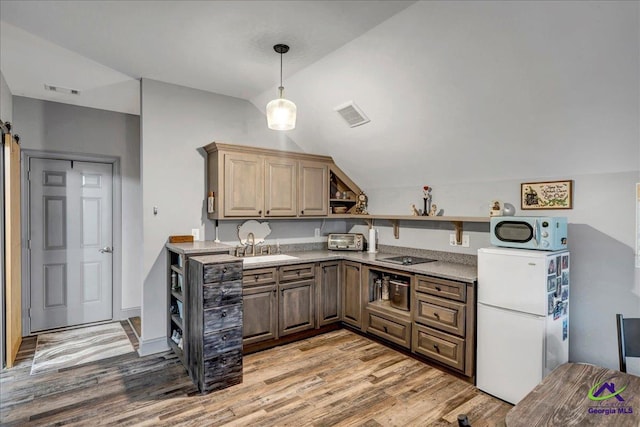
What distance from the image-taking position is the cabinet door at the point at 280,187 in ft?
12.7

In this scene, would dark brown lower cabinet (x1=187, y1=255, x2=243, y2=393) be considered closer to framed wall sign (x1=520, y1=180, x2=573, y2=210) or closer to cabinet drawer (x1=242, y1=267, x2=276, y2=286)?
cabinet drawer (x1=242, y1=267, x2=276, y2=286)

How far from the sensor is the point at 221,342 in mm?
2748

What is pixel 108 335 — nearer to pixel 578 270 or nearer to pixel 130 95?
pixel 130 95

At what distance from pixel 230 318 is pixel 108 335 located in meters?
2.06

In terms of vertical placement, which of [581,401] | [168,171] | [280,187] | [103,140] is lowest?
[581,401]

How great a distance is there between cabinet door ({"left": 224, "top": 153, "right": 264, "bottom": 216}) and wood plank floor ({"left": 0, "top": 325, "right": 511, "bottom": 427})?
151cm

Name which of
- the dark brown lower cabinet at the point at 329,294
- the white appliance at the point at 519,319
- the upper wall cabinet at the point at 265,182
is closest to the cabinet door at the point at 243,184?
the upper wall cabinet at the point at 265,182

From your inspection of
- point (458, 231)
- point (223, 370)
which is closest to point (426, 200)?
point (458, 231)

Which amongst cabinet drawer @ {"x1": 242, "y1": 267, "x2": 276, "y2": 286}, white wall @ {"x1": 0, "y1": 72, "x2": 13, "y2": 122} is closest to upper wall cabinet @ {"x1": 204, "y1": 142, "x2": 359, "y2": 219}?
cabinet drawer @ {"x1": 242, "y1": 267, "x2": 276, "y2": 286}

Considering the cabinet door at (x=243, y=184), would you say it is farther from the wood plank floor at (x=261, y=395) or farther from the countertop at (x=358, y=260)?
the wood plank floor at (x=261, y=395)

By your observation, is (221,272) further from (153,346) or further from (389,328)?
(389,328)

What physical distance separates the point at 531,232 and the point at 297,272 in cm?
219

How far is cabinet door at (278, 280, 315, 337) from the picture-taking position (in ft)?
11.8

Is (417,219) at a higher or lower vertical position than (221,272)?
higher
